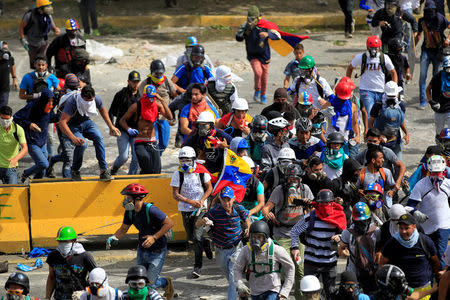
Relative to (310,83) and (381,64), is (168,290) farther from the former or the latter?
(381,64)

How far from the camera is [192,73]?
47.2ft

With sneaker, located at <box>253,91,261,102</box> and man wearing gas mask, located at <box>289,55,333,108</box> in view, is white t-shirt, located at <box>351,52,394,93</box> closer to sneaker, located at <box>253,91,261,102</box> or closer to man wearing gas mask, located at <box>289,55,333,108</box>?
man wearing gas mask, located at <box>289,55,333,108</box>

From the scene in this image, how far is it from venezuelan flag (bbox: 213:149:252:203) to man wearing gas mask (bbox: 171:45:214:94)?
3.02 metres

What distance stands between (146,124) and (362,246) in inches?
185

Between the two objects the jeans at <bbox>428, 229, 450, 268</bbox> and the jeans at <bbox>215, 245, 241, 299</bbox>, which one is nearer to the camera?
the jeans at <bbox>215, 245, 241, 299</bbox>

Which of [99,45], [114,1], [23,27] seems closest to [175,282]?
[23,27]

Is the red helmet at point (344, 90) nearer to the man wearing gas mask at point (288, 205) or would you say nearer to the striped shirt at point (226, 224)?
the man wearing gas mask at point (288, 205)

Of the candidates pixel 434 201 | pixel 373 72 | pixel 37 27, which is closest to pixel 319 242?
pixel 434 201

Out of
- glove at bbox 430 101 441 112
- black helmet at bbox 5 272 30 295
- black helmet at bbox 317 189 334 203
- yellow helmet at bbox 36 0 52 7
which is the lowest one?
glove at bbox 430 101 441 112

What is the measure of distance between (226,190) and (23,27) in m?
8.91

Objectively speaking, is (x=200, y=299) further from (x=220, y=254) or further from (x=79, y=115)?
(x=79, y=115)

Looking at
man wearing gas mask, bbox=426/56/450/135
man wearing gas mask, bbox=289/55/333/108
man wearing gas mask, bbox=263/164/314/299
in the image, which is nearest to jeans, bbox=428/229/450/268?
man wearing gas mask, bbox=263/164/314/299

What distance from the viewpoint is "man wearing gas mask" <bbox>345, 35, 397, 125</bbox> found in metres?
14.9

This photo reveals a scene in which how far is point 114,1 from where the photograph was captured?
2509 cm
